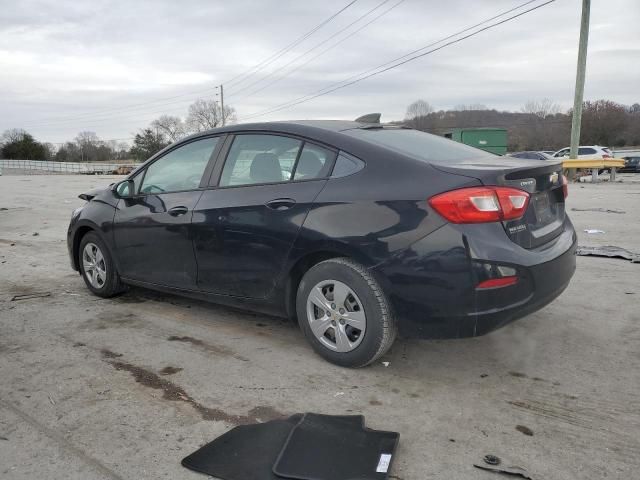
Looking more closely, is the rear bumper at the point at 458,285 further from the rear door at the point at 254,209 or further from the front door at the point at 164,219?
the front door at the point at 164,219

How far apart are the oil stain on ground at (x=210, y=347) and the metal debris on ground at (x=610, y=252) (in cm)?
461

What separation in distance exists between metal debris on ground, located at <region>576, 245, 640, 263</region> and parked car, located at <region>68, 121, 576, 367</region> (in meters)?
3.30

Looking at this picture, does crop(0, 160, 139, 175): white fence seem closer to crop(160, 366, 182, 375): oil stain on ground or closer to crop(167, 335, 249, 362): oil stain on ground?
crop(167, 335, 249, 362): oil stain on ground

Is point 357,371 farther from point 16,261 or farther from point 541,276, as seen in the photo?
point 16,261

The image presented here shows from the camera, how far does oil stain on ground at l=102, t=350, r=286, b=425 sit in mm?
2879

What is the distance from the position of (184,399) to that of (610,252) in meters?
5.74

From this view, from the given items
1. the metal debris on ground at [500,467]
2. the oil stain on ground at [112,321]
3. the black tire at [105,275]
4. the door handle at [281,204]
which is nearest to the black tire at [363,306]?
the door handle at [281,204]

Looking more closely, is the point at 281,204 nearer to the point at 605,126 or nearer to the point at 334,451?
the point at 334,451

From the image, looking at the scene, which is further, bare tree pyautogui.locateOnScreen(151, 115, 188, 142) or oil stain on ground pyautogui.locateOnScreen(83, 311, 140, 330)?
bare tree pyautogui.locateOnScreen(151, 115, 188, 142)

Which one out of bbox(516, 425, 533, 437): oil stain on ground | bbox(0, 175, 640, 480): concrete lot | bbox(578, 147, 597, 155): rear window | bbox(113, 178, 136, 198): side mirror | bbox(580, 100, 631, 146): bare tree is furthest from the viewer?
bbox(580, 100, 631, 146): bare tree

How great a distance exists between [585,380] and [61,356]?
137 inches

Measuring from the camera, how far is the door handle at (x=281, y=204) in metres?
3.56

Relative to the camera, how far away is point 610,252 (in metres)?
6.68

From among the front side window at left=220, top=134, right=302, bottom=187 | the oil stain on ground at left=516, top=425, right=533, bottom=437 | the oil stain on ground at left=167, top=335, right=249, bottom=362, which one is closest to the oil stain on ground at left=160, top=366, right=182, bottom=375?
the oil stain on ground at left=167, top=335, right=249, bottom=362
